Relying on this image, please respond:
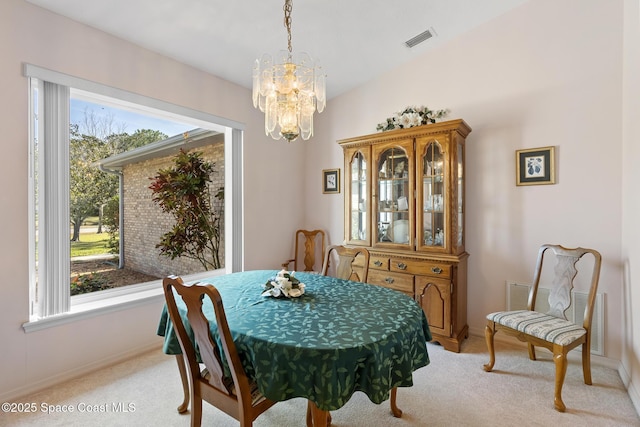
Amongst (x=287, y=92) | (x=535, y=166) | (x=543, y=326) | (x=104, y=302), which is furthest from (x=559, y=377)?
(x=104, y=302)

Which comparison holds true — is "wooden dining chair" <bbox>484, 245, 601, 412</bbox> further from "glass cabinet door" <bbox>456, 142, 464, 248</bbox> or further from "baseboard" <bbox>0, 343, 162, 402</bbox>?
"baseboard" <bbox>0, 343, 162, 402</bbox>

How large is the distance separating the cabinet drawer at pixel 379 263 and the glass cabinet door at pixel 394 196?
0.15m

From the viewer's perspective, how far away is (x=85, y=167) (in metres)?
2.70

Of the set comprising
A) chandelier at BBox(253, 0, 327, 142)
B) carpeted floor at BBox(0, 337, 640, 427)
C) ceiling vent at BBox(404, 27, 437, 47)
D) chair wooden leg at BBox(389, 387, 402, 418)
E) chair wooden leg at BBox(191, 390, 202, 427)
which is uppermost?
ceiling vent at BBox(404, 27, 437, 47)

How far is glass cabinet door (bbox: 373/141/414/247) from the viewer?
3072 mm

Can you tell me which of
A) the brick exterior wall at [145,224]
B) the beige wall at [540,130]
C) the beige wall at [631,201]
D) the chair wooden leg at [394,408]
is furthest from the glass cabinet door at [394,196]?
the brick exterior wall at [145,224]

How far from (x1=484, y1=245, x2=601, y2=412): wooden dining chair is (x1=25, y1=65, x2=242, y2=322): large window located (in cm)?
278

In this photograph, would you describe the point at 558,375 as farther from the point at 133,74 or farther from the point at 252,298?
the point at 133,74

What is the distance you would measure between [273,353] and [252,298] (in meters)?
0.65

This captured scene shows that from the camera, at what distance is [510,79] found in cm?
293

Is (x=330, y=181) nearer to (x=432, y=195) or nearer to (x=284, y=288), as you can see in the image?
(x=432, y=195)

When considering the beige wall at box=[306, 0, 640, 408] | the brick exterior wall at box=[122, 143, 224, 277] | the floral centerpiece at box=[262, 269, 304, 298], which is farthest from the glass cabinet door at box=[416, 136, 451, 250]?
the brick exterior wall at box=[122, 143, 224, 277]

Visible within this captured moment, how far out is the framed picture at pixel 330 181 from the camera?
409 centimetres

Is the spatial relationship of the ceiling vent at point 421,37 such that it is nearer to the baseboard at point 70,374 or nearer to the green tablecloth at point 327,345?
the green tablecloth at point 327,345
